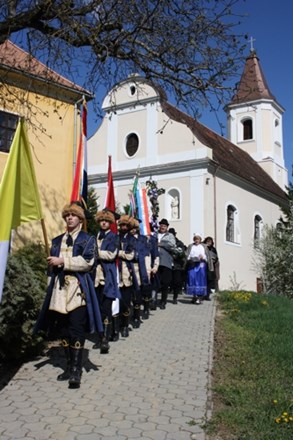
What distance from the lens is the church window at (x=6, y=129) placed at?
13.9 m

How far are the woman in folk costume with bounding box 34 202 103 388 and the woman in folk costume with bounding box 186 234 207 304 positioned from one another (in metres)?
7.32

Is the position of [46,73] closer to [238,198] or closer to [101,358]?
[101,358]

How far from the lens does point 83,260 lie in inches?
225

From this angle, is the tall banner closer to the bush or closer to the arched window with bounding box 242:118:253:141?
the bush

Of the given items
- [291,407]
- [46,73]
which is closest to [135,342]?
[291,407]

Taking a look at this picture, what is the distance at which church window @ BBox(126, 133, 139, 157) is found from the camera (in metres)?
26.9

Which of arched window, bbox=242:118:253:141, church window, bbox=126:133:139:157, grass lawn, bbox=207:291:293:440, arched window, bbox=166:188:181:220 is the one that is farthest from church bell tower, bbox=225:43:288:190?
grass lawn, bbox=207:291:293:440

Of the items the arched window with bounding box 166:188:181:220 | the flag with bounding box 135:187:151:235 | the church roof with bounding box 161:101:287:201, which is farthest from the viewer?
the church roof with bounding box 161:101:287:201

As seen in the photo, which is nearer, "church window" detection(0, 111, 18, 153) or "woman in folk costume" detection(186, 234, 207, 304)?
"woman in folk costume" detection(186, 234, 207, 304)

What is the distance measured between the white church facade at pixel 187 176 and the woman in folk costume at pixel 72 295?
655 inches

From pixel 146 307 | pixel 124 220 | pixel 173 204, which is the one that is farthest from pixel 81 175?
pixel 173 204

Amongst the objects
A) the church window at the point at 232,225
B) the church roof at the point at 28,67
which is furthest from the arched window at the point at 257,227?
the church roof at the point at 28,67

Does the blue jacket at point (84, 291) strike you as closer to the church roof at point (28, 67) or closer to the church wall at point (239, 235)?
the church roof at point (28, 67)

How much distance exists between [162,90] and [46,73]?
2.05 metres
